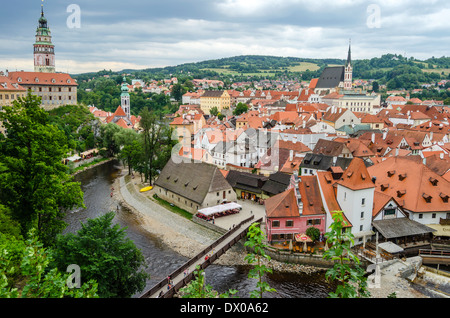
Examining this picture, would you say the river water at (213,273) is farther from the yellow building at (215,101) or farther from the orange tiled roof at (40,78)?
the yellow building at (215,101)

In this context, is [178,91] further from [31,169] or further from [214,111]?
[31,169]

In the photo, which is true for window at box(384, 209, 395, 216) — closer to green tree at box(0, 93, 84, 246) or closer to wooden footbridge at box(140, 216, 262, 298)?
wooden footbridge at box(140, 216, 262, 298)

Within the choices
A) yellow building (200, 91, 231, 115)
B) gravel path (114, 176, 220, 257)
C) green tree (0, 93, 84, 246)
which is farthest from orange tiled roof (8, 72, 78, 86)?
green tree (0, 93, 84, 246)

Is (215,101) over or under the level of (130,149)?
over

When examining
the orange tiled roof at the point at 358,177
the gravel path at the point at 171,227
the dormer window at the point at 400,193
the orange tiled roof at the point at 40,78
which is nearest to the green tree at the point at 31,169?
the gravel path at the point at 171,227

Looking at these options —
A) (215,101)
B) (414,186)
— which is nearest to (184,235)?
(414,186)

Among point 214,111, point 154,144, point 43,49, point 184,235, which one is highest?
point 43,49
